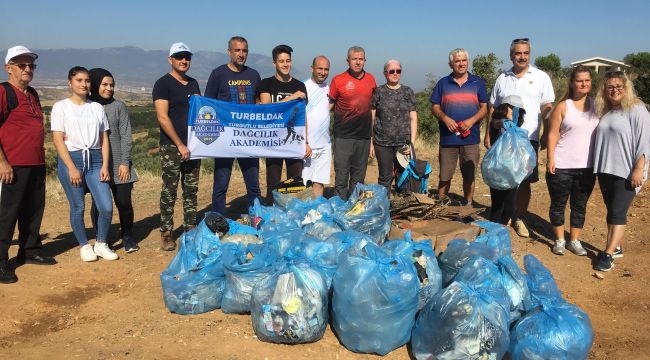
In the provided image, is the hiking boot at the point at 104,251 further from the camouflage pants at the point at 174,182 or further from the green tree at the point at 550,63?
the green tree at the point at 550,63

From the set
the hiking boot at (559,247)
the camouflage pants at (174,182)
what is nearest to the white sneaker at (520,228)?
the hiking boot at (559,247)

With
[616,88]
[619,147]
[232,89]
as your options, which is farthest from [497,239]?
[232,89]

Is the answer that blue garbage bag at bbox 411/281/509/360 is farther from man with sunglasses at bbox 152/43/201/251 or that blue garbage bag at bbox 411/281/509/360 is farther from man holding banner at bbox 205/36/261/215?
man with sunglasses at bbox 152/43/201/251

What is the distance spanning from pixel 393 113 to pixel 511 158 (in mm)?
1397

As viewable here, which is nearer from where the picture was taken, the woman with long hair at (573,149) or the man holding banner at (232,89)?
the woman with long hair at (573,149)

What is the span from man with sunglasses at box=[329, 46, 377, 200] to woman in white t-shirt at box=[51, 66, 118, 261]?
247cm

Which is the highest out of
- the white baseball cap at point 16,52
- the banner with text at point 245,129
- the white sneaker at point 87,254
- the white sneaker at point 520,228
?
the white baseball cap at point 16,52

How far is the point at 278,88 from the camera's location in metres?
5.56

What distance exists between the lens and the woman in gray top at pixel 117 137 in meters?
5.05

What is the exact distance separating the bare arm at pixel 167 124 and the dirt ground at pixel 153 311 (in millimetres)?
1159

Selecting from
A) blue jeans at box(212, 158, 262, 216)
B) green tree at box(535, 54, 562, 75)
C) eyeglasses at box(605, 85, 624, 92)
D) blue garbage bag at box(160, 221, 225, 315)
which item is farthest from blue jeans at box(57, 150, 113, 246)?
green tree at box(535, 54, 562, 75)

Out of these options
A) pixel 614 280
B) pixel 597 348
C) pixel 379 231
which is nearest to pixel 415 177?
pixel 379 231

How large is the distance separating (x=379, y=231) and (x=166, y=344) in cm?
209

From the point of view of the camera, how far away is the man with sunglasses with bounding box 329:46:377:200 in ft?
18.6
